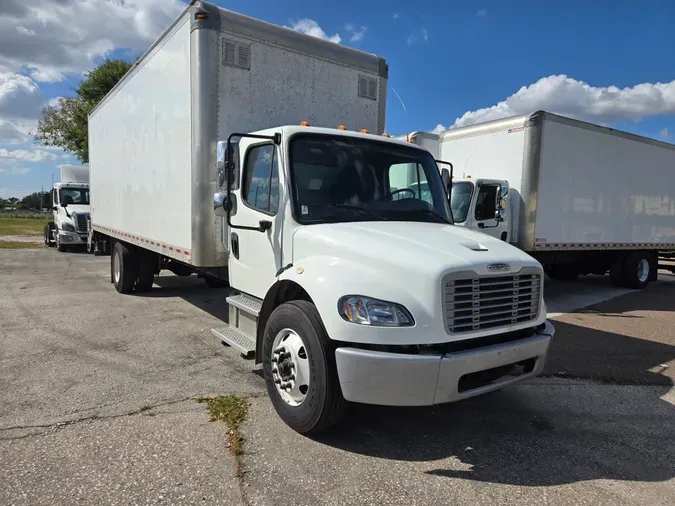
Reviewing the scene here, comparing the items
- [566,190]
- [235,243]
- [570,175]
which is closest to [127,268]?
[235,243]

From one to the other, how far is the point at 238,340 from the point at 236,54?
3.16 metres

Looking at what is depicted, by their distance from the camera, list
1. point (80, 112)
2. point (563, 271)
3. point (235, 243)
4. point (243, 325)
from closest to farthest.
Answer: point (243, 325), point (235, 243), point (563, 271), point (80, 112)

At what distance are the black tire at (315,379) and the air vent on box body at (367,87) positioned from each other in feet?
12.5

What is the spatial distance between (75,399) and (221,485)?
6.81 feet

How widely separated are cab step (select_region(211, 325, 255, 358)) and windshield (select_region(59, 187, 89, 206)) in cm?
1725

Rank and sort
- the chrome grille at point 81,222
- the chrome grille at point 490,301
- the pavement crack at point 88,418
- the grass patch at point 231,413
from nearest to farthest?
the chrome grille at point 490,301 → the grass patch at point 231,413 → the pavement crack at point 88,418 → the chrome grille at point 81,222

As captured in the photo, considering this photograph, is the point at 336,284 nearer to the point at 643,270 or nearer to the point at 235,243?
the point at 235,243

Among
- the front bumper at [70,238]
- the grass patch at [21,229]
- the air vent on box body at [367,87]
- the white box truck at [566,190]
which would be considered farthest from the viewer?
the grass patch at [21,229]

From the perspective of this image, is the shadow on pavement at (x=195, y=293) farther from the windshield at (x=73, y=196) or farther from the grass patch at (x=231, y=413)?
the windshield at (x=73, y=196)

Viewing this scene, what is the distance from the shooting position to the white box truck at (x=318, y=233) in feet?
10.5

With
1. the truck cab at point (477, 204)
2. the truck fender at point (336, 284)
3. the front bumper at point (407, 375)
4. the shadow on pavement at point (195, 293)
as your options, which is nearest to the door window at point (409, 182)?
the truck fender at point (336, 284)

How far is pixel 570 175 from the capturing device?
1030 centimetres

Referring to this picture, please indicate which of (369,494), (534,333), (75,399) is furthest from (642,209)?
(75,399)

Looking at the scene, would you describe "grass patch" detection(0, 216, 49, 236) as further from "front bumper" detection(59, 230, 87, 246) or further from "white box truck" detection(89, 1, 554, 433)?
"white box truck" detection(89, 1, 554, 433)
